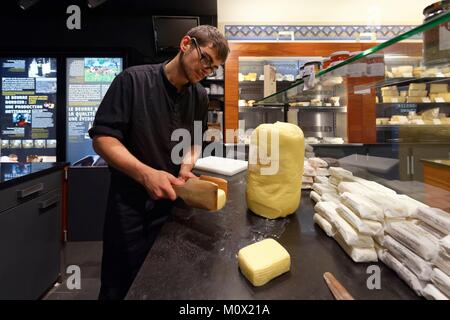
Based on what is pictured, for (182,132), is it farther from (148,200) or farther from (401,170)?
(401,170)

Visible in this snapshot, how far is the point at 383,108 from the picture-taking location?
3.44 m

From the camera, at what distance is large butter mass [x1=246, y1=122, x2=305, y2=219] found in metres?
0.74

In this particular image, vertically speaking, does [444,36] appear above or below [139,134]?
above

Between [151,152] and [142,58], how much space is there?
8.13ft

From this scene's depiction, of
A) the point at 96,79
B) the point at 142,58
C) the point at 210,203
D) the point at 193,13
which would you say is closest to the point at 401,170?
the point at 210,203

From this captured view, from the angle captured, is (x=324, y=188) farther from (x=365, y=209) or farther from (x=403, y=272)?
(x=403, y=272)

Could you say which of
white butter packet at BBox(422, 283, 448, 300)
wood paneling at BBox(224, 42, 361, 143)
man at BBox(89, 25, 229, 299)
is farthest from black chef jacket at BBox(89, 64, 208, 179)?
wood paneling at BBox(224, 42, 361, 143)

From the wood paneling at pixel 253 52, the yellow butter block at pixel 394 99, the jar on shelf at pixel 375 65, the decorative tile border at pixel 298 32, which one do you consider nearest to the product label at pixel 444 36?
the jar on shelf at pixel 375 65

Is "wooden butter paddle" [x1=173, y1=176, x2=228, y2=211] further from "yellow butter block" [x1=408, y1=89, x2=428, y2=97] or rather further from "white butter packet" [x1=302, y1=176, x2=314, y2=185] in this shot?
"yellow butter block" [x1=408, y1=89, x2=428, y2=97]

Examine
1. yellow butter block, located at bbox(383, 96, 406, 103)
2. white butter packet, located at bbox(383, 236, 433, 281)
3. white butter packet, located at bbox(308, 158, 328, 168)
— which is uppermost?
yellow butter block, located at bbox(383, 96, 406, 103)

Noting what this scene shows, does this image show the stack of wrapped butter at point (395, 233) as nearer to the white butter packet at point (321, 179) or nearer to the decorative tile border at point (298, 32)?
the white butter packet at point (321, 179)

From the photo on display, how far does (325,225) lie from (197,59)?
2.47ft

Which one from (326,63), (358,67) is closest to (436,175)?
(326,63)

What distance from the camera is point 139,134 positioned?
1010 mm
